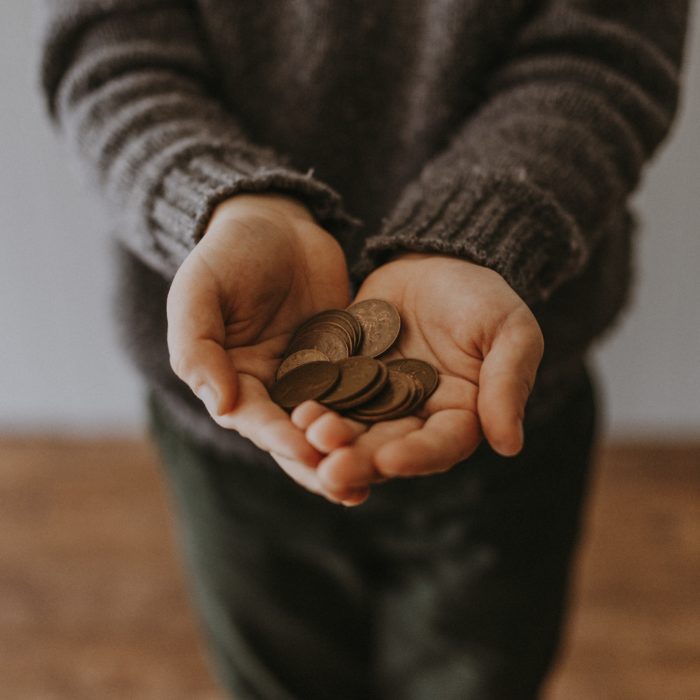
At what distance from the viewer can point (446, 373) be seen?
56cm

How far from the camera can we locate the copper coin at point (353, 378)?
1.79 ft

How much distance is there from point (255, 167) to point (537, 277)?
10.4 inches

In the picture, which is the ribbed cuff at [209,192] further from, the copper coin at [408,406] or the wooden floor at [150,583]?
the wooden floor at [150,583]

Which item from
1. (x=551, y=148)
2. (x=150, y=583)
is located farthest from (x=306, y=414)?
(x=150, y=583)

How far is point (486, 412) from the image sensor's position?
19.2 inches

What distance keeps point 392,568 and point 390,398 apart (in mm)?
440

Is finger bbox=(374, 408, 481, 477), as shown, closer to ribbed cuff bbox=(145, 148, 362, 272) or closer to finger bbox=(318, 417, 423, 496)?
finger bbox=(318, 417, 423, 496)

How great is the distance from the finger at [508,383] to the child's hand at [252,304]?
4.7 inches

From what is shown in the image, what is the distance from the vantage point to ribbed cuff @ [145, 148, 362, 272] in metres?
0.61

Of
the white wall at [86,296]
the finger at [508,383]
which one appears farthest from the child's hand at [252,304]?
the white wall at [86,296]

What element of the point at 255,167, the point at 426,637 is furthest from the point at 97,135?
the point at 426,637

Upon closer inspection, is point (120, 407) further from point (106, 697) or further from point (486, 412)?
point (486, 412)

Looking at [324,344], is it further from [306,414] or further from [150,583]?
[150,583]

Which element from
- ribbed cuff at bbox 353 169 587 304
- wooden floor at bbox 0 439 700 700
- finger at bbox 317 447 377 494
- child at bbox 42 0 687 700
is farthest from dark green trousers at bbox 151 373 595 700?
wooden floor at bbox 0 439 700 700
